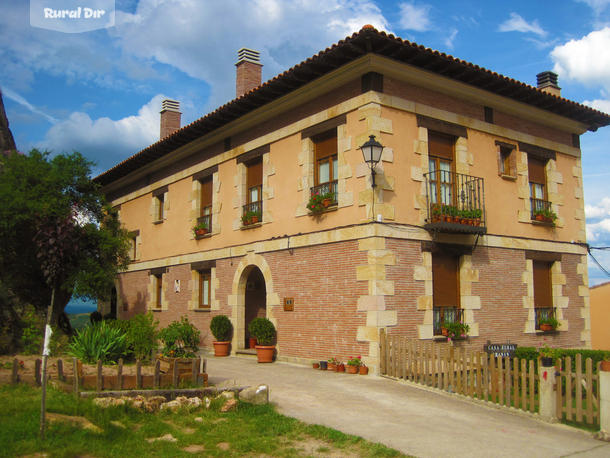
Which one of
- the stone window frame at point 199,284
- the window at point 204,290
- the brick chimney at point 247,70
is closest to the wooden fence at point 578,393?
the stone window frame at point 199,284

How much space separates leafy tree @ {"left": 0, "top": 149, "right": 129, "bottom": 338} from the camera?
13328 millimetres

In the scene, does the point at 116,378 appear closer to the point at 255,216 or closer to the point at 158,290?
the point at 255,216

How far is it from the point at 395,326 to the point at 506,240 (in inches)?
176

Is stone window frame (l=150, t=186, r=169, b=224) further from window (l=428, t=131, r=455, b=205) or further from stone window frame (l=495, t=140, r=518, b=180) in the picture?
stone window frame (l=495, t=140, r=518, b=180)

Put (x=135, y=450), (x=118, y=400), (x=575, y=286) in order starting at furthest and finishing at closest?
(x=575, y=286), (x=118, y=400), (x=135, y=450)

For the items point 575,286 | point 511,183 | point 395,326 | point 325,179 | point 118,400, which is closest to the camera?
point 118,400

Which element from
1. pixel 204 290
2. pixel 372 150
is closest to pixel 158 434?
pixel 372 150

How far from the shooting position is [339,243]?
11797 mm

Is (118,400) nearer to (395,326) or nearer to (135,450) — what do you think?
(135,450)

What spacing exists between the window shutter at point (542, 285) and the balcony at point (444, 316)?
3.23m

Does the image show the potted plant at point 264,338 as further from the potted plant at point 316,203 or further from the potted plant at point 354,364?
the potted plant at point 316,203

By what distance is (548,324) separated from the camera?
13945 millimetres

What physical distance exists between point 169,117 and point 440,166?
14062 mm

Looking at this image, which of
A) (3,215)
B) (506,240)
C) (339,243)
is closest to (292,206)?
(339,243)
